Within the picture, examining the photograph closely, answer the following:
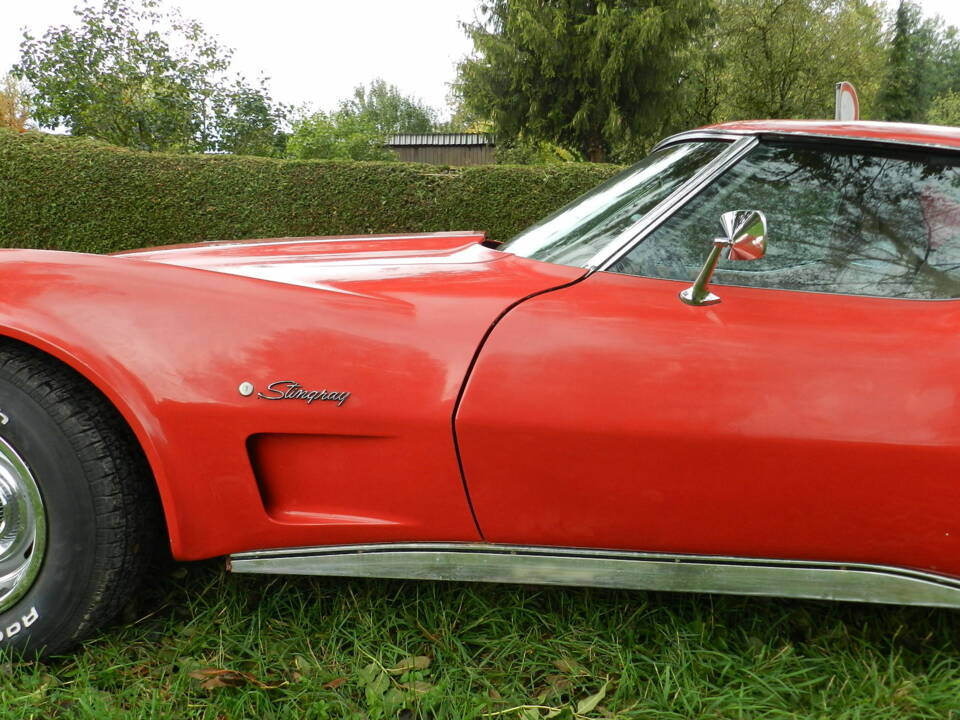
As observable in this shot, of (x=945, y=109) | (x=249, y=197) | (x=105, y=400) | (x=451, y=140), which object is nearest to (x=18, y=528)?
(x=105, y=400)

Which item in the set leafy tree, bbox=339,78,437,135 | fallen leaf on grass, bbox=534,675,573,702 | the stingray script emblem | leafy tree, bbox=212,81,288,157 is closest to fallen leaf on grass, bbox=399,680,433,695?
fallen leaf on grass, bbox=534,675,573,702

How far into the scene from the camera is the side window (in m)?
1.58

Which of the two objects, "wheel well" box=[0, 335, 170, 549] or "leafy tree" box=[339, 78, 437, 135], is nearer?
"wheel well" box=[0, 335, 170, 549]

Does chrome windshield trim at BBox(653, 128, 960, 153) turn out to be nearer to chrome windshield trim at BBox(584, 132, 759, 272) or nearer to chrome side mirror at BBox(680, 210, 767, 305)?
chrome windshield trim at BBox(584, 132, 759, 272)

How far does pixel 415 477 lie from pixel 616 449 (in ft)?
1.32

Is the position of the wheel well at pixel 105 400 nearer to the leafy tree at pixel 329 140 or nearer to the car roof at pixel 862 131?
the car roof at pixel 862 131

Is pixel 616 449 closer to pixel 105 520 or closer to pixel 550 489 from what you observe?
pixel 550 489

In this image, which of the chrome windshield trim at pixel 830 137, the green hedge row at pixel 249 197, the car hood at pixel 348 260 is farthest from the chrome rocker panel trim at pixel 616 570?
the green hedge row at pixel 249 197

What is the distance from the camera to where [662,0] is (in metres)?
19.0

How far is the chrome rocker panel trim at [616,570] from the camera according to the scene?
1.49 meters

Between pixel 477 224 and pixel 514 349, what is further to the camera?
pixel 477 224

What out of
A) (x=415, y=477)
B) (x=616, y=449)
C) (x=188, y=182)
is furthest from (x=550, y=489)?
(x=188, y=182)

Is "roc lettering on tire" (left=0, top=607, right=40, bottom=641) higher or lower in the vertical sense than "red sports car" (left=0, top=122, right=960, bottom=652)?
lower

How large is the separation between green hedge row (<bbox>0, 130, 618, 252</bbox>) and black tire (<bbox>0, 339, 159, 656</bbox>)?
5.78 meters
